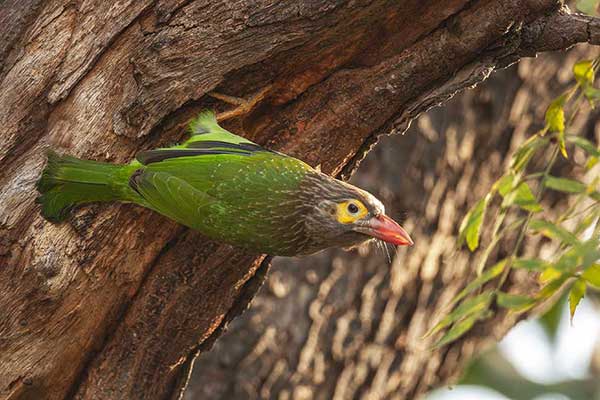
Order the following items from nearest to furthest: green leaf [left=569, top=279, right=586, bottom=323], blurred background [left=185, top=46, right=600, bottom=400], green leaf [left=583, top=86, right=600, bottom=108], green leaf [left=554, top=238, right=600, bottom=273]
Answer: green leaf [left=554, top=238, right=600, bottom=273] < green leaf [left=569, top=279, right=586, bottom=323] < green leaf [left=583, top=86, right=600, bottom=108] < blurred background [left=185, top=46, right=600, bottom=400]

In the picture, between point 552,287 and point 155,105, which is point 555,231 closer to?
point 552,287

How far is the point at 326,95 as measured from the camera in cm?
368

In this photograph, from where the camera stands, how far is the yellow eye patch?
3643mm

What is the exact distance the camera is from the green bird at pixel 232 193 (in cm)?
347

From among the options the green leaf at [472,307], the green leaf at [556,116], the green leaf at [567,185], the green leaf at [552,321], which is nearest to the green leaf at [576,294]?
the green leaf at [472,307]

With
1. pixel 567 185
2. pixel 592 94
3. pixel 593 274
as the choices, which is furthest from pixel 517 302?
pixel 592 94

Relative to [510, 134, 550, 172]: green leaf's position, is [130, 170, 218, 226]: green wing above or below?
above

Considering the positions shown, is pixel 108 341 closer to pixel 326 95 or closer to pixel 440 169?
pixel 326 95

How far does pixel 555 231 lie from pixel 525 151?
578mm

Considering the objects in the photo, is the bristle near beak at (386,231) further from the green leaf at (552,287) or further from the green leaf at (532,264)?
the green leaf at (552,287)

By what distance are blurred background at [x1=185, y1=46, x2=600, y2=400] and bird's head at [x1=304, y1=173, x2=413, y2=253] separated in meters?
1.61

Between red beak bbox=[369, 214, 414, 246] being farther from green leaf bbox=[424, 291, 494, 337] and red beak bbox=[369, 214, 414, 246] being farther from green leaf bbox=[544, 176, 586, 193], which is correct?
green leaf bbox=[544, 176, 586, 193]

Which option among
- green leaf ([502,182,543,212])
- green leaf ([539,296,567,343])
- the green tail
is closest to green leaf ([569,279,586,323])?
green leaf ([502,182,543,212])

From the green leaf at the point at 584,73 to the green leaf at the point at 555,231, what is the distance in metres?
0.61
